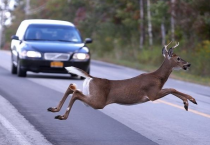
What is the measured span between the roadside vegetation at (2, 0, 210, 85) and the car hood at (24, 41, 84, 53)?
16.7ft

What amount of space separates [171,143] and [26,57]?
9977 millimetres

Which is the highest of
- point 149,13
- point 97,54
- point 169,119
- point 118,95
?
point 118,95

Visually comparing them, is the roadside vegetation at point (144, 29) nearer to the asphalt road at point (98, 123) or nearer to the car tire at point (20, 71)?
the car tire at point (20, 71)

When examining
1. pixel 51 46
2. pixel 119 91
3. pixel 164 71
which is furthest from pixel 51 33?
pixel 119 91

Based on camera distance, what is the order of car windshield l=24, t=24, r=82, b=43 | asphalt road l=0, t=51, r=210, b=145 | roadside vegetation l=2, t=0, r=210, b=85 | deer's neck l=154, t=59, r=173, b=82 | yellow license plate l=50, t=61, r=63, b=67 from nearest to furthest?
asphalt road l=0, t=51, r=210, b=145 → deer's neck l=154, t=59, r=173, b=82 → yellow license plate l=50, t=61, r=63, b=67 → car windshield l=24, t=24, r=82, b=43 → roadside vegetation l=2, t=0, r=210, b=85

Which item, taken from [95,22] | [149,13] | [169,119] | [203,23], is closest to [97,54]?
[149,13]

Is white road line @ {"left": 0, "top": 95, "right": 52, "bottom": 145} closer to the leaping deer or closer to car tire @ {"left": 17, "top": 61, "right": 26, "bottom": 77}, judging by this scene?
the leaping deer

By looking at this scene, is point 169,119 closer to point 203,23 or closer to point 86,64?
point 86,64

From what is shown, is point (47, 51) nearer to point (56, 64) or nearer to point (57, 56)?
point (57, 56)

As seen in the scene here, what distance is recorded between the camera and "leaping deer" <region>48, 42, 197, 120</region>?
9367mm

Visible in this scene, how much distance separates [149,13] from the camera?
35969 millimetres

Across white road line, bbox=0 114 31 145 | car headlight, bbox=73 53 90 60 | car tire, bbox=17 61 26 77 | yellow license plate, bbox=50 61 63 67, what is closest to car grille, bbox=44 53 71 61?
yellow license plate, bbox=50 61 63 67

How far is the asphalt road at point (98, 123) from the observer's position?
365 inches

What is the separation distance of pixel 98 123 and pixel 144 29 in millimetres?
28020
